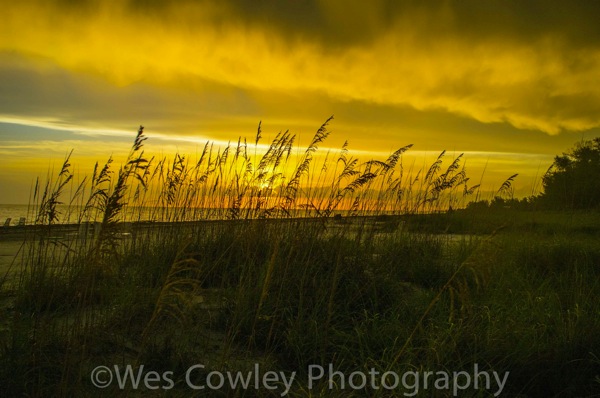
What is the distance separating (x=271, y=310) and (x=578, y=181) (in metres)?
20.7

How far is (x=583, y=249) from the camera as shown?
6.89 m

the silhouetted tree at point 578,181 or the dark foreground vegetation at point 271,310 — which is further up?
the silhouetted tree at point 578,181

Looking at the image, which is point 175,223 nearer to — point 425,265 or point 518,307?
point 425,265

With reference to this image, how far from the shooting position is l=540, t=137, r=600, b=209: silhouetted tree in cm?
1909

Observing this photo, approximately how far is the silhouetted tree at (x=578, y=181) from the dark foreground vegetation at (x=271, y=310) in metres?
15.3

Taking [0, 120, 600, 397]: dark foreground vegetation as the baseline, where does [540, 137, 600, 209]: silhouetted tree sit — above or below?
above

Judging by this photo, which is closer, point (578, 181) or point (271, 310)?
point (271, 310)

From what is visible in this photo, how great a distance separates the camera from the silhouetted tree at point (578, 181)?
19.1m

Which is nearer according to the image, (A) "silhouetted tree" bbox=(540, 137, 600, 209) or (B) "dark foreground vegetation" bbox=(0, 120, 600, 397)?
(B) "dark foreground vegetation" bbox=(0, 120, 600, 397)

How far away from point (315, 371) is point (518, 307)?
2.45 m

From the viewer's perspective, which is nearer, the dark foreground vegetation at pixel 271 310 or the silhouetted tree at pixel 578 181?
the dark foreground vegetation at pixel 271 310

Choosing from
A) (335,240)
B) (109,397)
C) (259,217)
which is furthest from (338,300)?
(109,397)

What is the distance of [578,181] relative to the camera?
19.5 metres

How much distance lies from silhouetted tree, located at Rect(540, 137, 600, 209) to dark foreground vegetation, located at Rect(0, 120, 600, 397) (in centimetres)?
1529
